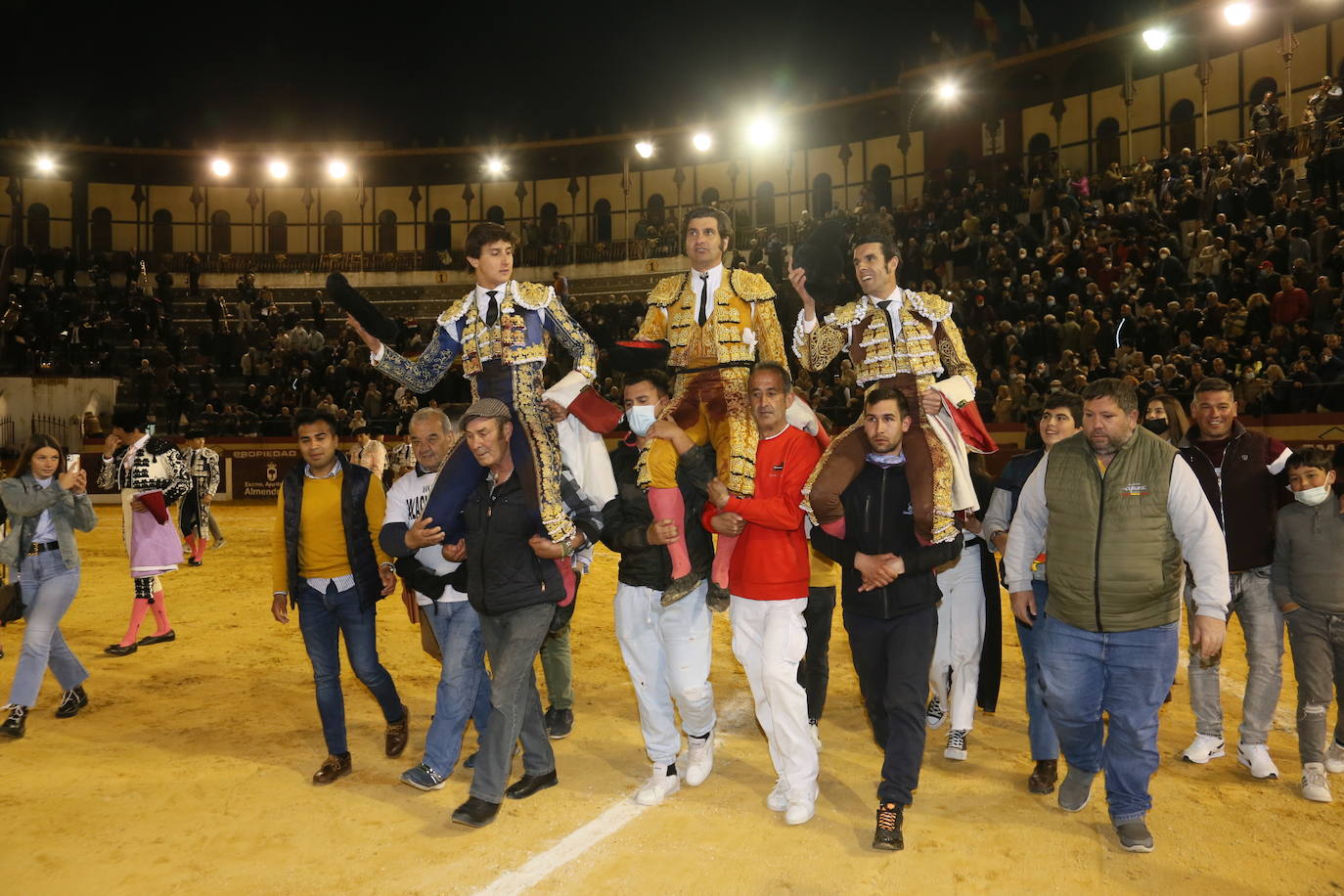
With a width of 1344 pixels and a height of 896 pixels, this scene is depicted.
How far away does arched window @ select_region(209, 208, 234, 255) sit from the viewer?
38562 millimetres

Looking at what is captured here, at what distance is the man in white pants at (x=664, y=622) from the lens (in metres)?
5.44

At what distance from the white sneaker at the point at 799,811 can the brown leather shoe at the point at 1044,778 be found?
131cm

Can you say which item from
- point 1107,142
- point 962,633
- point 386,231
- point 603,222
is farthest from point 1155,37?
point 386,231

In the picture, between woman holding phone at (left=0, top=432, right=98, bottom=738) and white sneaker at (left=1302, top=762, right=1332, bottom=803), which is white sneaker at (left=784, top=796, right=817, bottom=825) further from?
woman holding phone at (left=0, top=432, right=98, bottom=738)

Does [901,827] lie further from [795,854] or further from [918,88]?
[918,88]

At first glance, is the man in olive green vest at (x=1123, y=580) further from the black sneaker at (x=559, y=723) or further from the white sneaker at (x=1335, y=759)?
the black sneaker at (x=559, y=723)

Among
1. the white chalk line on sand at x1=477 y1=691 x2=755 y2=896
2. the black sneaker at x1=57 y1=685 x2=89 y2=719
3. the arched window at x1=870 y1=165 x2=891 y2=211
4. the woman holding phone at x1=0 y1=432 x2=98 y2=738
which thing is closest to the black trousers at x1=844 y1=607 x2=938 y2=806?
the white chalk line on sand at x1=477 y1=691 x2=755 y2=896

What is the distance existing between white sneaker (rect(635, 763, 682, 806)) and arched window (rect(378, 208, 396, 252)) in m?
36.0

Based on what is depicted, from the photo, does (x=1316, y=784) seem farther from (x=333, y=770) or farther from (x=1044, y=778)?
(x=333, y=770)

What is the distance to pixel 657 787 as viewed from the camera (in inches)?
213

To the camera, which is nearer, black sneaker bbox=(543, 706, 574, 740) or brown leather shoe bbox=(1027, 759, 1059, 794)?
brown leather shoe bbox=(1027, 759, 1059, 794)

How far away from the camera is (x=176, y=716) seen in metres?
7.14

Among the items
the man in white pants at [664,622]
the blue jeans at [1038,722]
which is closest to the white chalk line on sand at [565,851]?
the man in white pants at [664,622]

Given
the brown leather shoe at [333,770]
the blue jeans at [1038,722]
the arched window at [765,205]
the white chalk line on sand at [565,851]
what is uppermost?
the arched window at [765,205]
